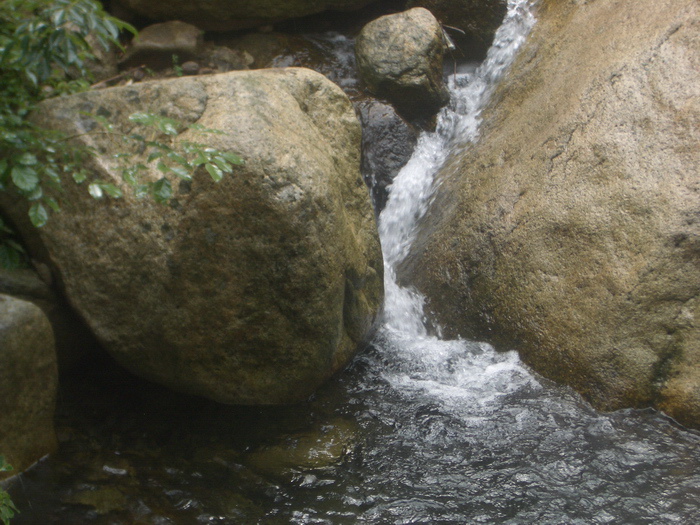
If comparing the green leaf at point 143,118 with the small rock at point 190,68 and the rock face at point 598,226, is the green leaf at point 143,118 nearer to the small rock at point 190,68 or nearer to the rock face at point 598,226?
the rock face at point 598,226

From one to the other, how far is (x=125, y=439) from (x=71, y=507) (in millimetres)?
504

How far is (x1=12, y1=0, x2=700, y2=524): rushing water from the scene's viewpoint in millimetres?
2768

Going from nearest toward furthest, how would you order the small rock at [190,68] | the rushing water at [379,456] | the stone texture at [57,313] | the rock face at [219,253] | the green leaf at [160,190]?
the green leaf at [160,190]
the rushing water at [379,456]
the rock face at [219,253]
the stone texture at [57,313]
the small rock at [190,68]

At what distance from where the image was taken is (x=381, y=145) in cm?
558

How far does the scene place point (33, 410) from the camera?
281cm

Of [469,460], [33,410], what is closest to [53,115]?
[33,410]

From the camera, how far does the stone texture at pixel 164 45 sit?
555 centimetres

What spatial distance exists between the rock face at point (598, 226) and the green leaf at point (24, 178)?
277cm

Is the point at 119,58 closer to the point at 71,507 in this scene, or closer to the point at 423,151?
the point at 423,151

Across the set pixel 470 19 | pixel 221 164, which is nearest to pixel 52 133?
pixel 221 164

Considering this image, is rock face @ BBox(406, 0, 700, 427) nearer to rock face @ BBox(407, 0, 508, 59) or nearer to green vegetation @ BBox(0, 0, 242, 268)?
rock face @ BBox(407, 0, 508, 59)

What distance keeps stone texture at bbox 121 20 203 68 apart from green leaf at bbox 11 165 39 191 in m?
3.78

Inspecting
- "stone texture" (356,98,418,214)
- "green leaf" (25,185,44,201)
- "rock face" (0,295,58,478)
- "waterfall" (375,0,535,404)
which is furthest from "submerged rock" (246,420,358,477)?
"stone texture" (356,98,418,214)

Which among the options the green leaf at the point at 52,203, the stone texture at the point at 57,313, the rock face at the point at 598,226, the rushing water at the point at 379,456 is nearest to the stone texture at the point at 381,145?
the rock face at the point at 598,226
